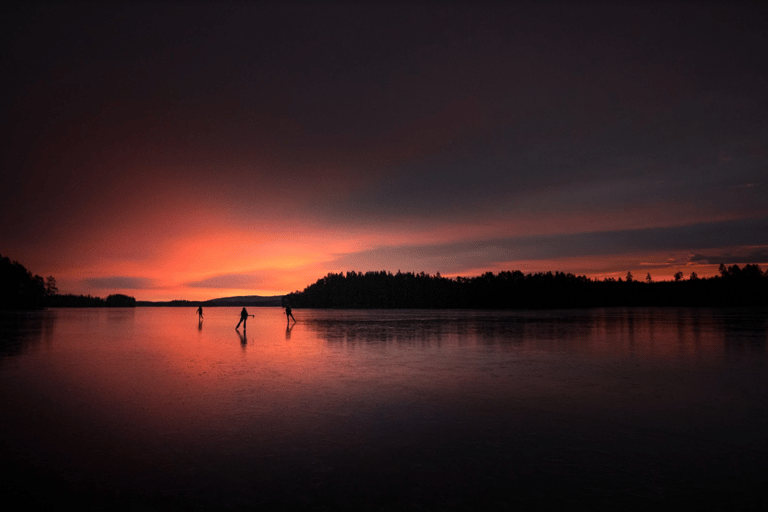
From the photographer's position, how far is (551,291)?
177875mm

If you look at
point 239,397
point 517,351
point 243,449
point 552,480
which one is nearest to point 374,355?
point 517,351

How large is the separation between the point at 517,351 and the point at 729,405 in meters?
9.88

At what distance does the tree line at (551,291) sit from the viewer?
164500 mm

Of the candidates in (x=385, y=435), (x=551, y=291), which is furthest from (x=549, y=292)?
(x=385, y=435)

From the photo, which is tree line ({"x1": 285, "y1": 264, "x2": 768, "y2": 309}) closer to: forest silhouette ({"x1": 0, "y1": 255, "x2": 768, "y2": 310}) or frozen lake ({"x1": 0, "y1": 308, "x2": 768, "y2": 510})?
forest silhouette ({"x1": 0, "y1": 255, "x2": 768, "y2": 310})

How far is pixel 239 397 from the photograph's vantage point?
10.4m

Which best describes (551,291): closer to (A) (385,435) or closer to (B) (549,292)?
(B) (549,292)

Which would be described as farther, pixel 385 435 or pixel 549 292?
pixel 549 292

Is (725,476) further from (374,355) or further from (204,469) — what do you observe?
(374,355)

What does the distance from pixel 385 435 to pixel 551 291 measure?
183653 millimetres

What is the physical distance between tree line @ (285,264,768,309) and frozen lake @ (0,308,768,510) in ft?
524

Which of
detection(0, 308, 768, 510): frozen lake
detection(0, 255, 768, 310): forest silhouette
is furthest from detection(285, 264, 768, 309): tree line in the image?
detection(0, 308, 768, 510): frozen lake

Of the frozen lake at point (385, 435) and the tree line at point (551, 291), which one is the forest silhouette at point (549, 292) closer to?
the tree line at point (551, 291)

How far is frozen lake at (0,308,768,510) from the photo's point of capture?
17.5ft
